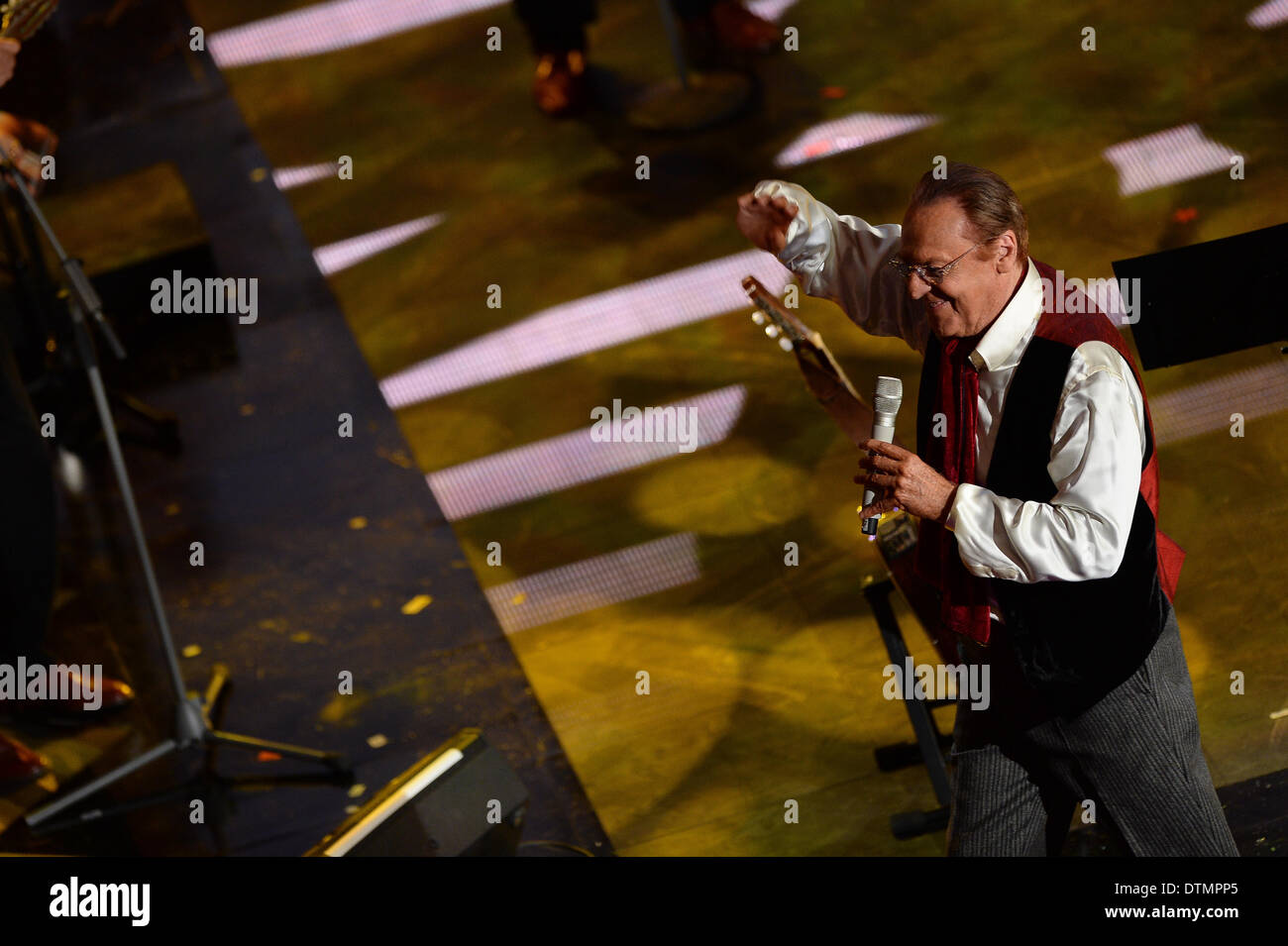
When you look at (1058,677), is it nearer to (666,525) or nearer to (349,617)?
(666,525)

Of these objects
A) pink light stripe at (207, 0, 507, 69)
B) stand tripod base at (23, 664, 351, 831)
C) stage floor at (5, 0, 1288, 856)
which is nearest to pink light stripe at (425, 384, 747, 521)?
stage floor at (5, 0, 1288, 856)

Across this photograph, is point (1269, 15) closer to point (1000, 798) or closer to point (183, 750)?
point (1000, 798)

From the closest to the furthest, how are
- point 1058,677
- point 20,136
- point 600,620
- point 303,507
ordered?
point 1058,677
point 20,136
point 600,620
point 303,507

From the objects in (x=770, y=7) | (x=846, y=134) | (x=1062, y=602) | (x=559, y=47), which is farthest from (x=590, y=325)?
(x=1062, y=602)

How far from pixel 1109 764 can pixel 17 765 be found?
9.56 ft

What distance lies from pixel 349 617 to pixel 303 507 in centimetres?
56

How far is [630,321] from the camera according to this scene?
501 centimetres

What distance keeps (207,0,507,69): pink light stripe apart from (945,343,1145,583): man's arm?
5.36 meters

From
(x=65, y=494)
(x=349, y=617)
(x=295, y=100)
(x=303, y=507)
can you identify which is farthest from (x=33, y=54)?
(x=349, y=617)

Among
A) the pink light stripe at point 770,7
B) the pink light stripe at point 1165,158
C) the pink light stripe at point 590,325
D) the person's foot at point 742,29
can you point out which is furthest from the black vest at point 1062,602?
the pink light stripe at point 770,7

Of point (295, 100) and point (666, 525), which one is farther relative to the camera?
point (295, 100)

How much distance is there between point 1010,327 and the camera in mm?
2264

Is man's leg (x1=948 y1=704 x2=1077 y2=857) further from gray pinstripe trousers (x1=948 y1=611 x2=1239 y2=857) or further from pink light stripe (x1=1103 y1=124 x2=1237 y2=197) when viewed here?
pink light stripe (x1=1103 y1=124 x2=1237 y2=197)

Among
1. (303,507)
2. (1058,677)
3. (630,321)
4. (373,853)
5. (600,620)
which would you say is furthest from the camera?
(630,321)
